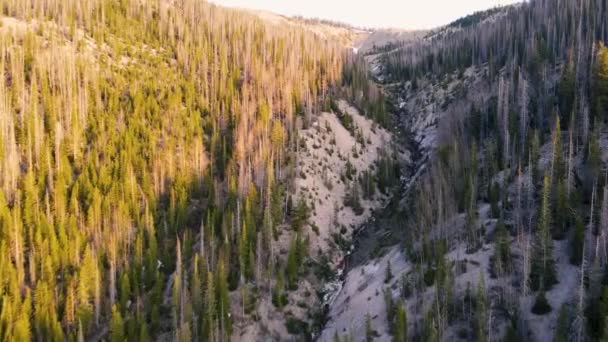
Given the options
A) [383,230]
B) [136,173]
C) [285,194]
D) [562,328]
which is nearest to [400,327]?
[562,328]

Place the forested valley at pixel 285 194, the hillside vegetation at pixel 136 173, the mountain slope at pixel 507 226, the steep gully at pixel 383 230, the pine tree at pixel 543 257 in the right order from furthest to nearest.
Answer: the steep gully at pixel 383 230, the hillside vegetation at pixel 136 173, the forested valley at pixel 285 194, the pine tree at pixel 543 257, the mountain slope at pixel 507 226

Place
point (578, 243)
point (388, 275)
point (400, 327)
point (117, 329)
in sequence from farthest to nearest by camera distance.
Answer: point (388, 275), point (117, 329), point (578, 243), point (400, 327)

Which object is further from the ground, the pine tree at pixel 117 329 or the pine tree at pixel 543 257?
the pine tree at pixel 543 257

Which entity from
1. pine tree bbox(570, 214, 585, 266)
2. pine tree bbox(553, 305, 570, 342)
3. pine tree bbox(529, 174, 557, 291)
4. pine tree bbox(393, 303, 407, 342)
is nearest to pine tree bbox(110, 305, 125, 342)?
pine tree bbox(393, 303, 407, 342)

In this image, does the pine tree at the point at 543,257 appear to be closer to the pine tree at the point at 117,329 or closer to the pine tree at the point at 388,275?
the pine tree at the point at 388,275

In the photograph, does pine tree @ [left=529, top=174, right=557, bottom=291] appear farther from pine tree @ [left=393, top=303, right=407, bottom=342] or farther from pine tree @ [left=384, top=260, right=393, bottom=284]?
pine tree @ [left=384, top=260, right=393, bottom=284]

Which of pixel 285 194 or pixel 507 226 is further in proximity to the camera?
pixel 285 194

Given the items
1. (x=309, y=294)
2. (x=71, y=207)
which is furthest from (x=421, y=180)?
(x=71, y=207)

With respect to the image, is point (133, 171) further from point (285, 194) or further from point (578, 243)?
point (578, 243)

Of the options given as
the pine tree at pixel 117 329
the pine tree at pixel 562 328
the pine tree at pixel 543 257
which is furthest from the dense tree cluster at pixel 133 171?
the pine tree at pixel 562 328

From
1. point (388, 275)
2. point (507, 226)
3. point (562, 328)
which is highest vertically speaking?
point (507, 226)

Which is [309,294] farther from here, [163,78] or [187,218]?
[163,78]
